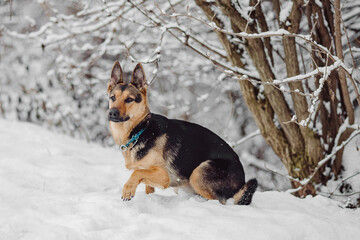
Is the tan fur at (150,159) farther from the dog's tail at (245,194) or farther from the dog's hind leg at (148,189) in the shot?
the dog's tail at (245,194)

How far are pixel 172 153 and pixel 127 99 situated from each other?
0.74 metres

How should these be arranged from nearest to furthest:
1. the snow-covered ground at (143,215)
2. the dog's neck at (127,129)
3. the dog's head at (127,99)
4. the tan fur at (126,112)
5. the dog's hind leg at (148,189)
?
the snow-covered ground at (143,215) < the dog's head at (127,99) < the tan fur at (126,112) < the dog's neck at (127,129) < the dog's hind leg at (148,189)

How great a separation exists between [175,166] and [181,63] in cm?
671

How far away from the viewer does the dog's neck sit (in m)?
4.12

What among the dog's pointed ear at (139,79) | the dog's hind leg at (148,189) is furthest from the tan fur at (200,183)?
the dog's pointed ear at (139,79)

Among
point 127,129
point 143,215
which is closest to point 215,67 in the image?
point 127,129

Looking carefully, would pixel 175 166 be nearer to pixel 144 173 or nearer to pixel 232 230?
pixel 144 173

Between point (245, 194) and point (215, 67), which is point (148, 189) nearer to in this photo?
point (245, 194)

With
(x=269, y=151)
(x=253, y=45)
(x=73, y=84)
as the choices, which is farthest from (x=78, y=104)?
(x=253, y=45)

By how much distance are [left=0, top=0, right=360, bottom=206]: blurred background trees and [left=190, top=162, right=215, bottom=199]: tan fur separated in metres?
0.73

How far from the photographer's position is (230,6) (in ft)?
15.4

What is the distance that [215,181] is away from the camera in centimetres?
409

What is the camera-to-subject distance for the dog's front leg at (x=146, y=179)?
3.74 meters

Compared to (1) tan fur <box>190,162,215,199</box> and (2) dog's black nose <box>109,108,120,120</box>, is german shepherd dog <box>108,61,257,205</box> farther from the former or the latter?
(2) dog's black nose <box>109,108,120,120</box>
